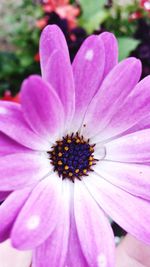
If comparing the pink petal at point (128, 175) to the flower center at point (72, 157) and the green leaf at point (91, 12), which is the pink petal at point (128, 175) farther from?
the green leaf at point (91, 12)

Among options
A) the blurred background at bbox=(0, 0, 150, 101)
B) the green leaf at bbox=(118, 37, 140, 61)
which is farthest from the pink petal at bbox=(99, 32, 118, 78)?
the green leaf at bbox=(118, 37, 140, 61)

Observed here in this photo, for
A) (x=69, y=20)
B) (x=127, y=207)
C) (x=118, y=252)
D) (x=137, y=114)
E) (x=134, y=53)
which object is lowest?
(x=118, y=252)

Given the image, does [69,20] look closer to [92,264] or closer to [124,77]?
[124,77]

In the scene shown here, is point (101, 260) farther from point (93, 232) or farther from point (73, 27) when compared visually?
point (73, 27)

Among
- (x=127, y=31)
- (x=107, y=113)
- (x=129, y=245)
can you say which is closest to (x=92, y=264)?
(x=107, y=113)

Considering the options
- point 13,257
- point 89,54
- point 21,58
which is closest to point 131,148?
point 89,54
